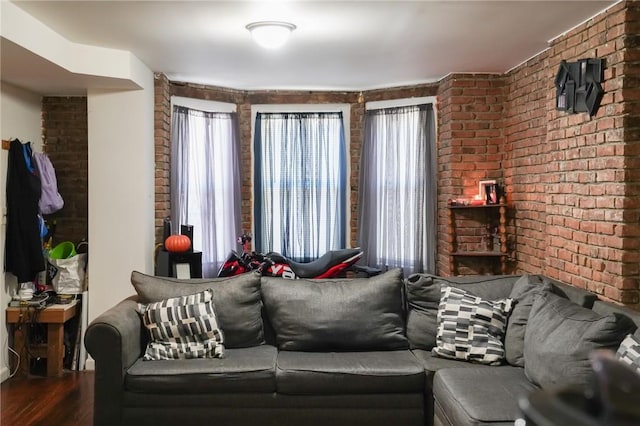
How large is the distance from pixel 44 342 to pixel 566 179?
4.34m

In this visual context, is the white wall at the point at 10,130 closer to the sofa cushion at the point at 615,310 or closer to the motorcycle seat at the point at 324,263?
the motorcycle seat at the point at 324,263

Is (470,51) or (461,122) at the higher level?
(470,51)

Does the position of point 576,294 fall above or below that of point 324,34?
below

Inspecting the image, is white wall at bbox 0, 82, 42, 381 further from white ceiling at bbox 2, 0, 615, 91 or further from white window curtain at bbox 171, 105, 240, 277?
white window curtain at bbox 171, 105, 240, 277

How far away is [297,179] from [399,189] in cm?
115

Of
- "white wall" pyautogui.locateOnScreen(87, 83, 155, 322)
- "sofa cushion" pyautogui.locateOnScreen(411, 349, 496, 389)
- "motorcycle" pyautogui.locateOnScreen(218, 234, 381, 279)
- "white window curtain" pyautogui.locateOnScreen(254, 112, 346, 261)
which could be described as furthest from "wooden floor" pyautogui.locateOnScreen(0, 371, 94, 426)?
"white window curtain" pyautogui.locateOnScreen(254, 112, 346, 261)

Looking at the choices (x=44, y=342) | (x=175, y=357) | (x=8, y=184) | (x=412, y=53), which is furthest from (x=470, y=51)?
(x=44, y=342)

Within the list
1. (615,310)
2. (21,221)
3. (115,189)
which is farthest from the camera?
(115,189)

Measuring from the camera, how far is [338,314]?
3.72 meters

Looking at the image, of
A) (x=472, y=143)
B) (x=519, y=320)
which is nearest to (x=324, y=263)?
(x=472, y=143)

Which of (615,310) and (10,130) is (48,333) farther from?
(615,310)

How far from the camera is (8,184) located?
476 centimetres

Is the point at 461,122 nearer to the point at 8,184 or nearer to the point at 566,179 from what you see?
the point at 566,179

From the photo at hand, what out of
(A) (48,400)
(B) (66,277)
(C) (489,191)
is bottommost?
(A) (48,400)
